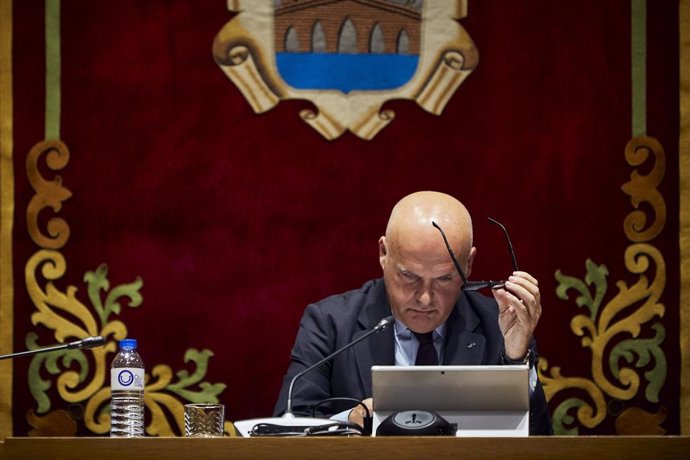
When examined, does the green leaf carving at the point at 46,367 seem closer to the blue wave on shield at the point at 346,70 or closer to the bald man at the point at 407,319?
the bald man at the point at 407,319

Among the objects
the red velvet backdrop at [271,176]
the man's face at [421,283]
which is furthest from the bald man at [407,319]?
the red velvet backdrop at [271,176]

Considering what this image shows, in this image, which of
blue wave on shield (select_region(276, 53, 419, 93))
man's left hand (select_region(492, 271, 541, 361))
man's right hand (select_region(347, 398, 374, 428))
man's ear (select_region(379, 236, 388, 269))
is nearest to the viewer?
man's right hand (select_region(347, 398, 374, 428))

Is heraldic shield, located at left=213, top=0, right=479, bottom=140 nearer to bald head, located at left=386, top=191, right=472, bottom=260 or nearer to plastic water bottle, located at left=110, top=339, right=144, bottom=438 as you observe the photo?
bald head, located at left=386, top=191, right=472, bottom=260

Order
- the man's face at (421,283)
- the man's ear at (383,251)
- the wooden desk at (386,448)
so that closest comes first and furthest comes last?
the wooden desk at (386,448) → the man's face at (421,283) → the man's ear at (383,251)

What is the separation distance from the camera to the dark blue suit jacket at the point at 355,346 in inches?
124

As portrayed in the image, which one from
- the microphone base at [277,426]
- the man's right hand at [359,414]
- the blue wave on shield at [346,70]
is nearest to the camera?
the microphone base at [277,426]

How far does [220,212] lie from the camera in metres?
3.77

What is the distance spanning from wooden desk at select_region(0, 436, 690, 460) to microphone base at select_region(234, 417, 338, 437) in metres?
0.25

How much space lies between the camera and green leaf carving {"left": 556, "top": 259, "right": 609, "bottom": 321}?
3.79 metres

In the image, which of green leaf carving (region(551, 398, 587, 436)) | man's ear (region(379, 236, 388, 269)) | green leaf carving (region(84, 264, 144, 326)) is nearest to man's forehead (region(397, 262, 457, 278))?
man's ear (region(379, 236, 388, 269))

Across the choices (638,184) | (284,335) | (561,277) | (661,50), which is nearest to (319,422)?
(284,335)

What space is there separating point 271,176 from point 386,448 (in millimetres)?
1877

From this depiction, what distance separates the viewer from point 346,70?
150 inches

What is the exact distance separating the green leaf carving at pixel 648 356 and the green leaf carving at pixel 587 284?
18 centimetres
